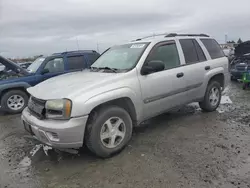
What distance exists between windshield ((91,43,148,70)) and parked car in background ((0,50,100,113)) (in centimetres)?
273

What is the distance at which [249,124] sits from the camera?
5082mm

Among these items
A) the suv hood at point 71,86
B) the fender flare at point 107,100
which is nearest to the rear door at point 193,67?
the fender flare at point 107,100

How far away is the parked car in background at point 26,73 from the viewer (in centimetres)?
715

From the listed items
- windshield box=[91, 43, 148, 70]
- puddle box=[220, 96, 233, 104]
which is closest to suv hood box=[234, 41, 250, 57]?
puddle box=[220, 96, 233, 104]

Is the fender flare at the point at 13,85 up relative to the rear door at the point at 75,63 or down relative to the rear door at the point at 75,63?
down

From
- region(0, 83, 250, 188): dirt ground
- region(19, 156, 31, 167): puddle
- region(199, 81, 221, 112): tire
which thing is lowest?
region(0, 83, 250, 188): dirt ground

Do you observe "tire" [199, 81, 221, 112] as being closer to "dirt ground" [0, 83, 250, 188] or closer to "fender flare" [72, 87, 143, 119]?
"dirt ground" [0, 83, 250, 188]

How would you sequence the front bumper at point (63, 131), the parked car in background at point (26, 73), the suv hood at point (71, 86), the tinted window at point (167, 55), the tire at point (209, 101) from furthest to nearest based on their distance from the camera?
the parked car in background at point (26, 73)
the tire at point (209, 101)
the tinted window at point (167, 55)
the suv hood at point (71, 86)
the front bumper at point (63, 131)

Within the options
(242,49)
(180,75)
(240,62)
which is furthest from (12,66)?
(242,49)

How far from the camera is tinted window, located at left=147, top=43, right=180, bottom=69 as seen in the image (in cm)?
461

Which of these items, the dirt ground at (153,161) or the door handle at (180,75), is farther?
the door handle at (180,75)

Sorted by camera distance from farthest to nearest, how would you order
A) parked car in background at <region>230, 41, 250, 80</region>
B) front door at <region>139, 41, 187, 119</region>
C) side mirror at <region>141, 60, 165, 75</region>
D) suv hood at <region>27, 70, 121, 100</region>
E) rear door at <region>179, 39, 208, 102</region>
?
parked car in background at <region>230, 41, 250, 80</region>, rear door at <region>179, 39, 208, 102</region>, front door at <region>139, 41, 187, 119</region>, side mirror at <region>141, 60, 165, 75</region>, suv hood at <region>27, 70, 121, 100</region>

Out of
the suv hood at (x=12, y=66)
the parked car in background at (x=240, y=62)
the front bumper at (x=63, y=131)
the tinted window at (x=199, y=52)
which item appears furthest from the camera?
the parked car in background at (x=240, y=62)

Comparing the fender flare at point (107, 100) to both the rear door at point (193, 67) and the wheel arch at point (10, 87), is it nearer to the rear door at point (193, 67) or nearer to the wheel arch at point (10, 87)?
the rear door at point (193, 67)
